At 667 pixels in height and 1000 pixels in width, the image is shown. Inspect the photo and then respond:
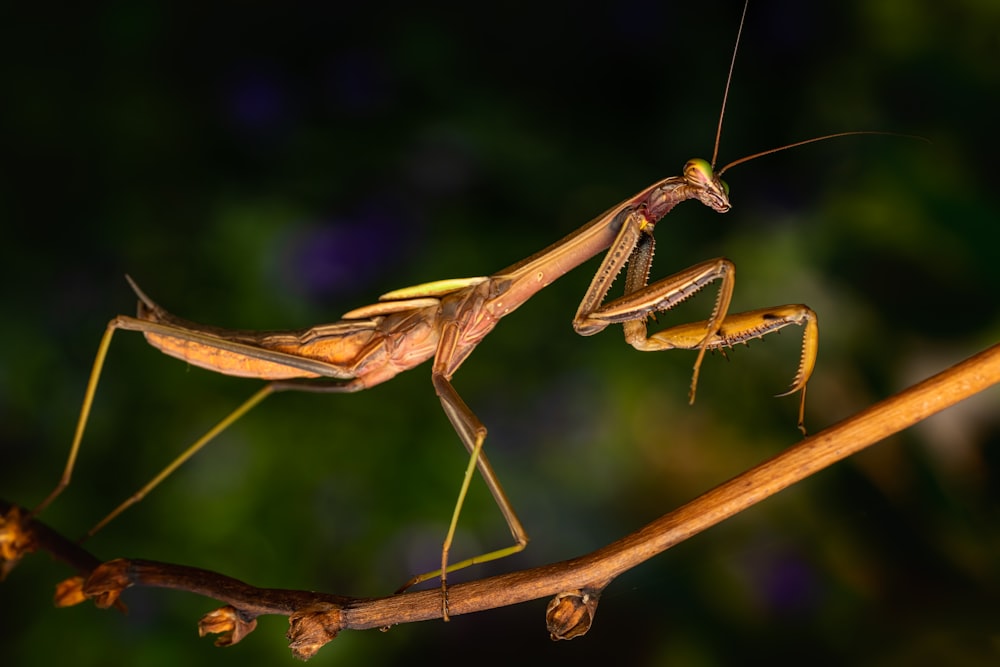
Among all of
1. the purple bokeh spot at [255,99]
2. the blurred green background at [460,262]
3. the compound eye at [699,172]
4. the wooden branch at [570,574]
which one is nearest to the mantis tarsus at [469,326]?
the compound eye at [699,172]

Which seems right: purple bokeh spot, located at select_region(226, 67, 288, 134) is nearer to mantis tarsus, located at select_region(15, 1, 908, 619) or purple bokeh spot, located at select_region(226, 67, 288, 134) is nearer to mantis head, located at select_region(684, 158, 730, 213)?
mantis tarsus, located at select_region(15, 1, 908, 619)

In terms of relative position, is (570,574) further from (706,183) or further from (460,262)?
(460,262)

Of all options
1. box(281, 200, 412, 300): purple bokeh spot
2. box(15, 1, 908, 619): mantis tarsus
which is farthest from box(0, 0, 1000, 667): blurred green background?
box(15, 1, 908, 619): mantis tarsus

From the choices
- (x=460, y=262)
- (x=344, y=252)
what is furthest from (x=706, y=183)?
(x=344, y=252)

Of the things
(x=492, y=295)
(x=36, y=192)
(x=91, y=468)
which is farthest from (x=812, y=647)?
(x=36, y=192)

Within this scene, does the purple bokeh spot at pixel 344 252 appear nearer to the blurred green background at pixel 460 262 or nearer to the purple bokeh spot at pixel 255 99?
the blurred green background at pixel 460 262

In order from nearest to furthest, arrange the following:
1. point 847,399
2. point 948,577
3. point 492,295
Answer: point 948,577 < point 492,295 < point 847,399

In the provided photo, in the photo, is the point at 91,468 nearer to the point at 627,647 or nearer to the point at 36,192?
the point at 36,192
